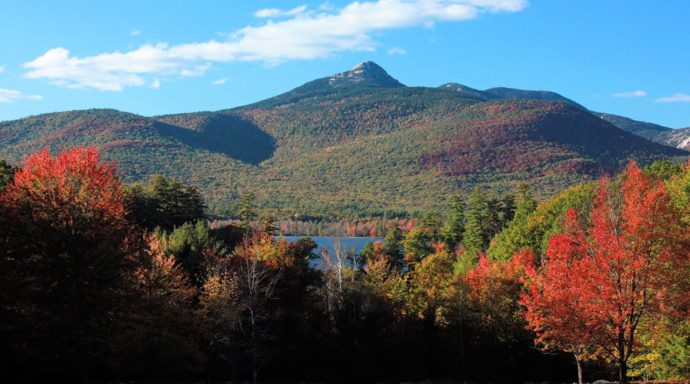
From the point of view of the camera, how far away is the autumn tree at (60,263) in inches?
1062

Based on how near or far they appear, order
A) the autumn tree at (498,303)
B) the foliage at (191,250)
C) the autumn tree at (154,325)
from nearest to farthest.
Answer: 1. the autumn tree at (154,325)
2. the autumn tree at (498,303)
3. the foliage at (191,250)

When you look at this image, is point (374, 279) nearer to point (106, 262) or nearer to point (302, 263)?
point (302, 263)

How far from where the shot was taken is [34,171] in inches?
1118

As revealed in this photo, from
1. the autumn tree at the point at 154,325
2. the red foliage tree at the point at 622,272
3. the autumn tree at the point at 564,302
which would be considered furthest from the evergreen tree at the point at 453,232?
the red foliage tree at the point at 622,272

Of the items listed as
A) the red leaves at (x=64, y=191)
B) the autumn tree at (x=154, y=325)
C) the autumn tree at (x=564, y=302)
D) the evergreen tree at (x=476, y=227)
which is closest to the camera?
the autumn tree at (x=564, y=302)

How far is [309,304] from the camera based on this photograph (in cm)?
4759

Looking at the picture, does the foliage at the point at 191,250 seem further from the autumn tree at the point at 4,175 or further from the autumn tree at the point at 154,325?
the autumn tree at the point at 4,175

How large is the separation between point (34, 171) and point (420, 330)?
28.1 metres

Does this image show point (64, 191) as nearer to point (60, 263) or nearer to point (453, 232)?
point (60, 263)

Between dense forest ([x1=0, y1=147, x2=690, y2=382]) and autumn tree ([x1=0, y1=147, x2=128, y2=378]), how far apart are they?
60 mm

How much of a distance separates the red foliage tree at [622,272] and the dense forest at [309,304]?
0.06 metres

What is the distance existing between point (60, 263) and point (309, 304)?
23.0 meters

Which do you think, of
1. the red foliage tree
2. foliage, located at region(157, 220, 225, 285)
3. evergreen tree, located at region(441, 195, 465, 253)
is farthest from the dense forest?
evergreen tree, located at region(441, 195, 465, 253)

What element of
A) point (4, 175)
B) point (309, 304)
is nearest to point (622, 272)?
point (309, 304)
